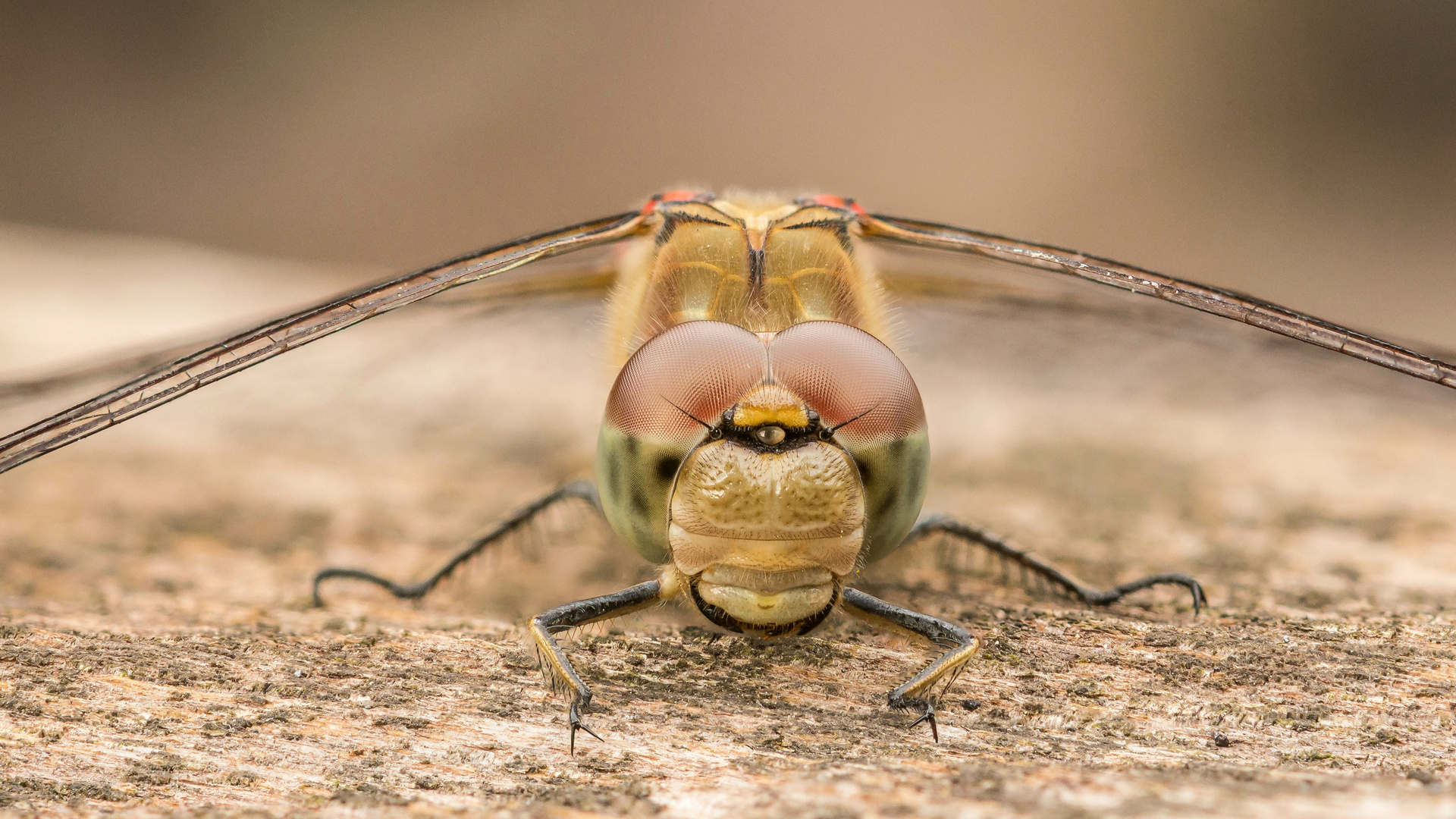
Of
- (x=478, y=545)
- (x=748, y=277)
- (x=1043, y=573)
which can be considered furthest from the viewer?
(x=478, y=545)

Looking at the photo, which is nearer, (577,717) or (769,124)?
(577,717)

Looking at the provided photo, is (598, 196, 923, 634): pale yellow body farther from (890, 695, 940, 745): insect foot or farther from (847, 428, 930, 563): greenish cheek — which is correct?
(890, 695, 940, 745): insect foot

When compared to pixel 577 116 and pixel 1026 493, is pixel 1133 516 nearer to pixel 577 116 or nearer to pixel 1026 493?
pixel 1026 493

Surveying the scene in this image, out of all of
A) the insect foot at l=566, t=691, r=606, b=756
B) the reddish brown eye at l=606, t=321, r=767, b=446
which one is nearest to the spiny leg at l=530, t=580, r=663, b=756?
the insect foot at l=566, t=691, r=606, b=756

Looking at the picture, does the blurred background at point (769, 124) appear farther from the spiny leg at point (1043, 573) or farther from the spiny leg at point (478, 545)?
the spiny leg at point (1043, 573)

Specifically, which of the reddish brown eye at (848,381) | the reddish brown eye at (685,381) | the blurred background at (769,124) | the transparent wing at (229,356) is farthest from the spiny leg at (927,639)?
the blurred background at (769,124)

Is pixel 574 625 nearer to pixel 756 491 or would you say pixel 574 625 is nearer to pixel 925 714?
pixel 756 491

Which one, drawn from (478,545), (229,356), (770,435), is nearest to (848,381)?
(770,435)
